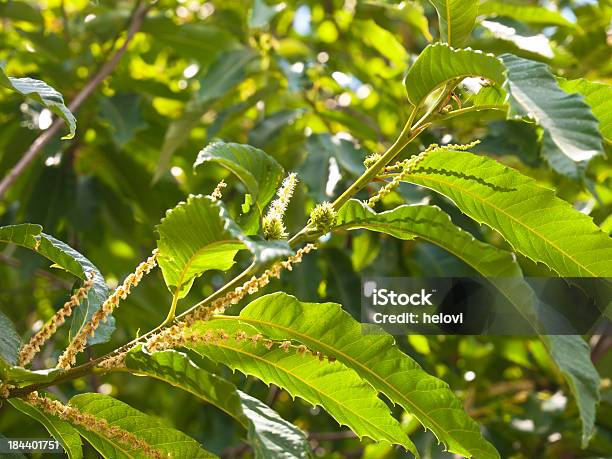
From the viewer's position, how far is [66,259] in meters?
0.88

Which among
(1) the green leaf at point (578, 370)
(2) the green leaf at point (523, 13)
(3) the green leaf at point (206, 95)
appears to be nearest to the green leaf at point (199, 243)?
(1) the green leaf at point (578, 370)

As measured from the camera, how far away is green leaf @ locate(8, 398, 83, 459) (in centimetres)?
83

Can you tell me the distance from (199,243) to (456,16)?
34 cm

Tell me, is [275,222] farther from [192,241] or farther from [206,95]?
[206,95]

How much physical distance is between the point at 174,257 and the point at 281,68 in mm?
1177

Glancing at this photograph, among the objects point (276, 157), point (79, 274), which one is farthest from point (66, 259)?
point (276, 157)

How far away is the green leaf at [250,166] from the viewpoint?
0.74 metres

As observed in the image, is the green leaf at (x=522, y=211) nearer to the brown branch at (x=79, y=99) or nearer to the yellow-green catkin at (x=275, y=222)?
the yellow-green catkin at (x=275, y=222)

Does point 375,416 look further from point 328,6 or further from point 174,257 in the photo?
point 328,6

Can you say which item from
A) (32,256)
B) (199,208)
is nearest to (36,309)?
(32,256)

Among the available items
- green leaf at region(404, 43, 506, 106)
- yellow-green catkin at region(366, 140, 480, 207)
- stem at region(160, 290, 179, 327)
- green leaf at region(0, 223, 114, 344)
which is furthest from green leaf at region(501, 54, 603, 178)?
green leaf at region(0, 223, 114, 344)

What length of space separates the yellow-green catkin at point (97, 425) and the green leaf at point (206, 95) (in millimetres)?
967

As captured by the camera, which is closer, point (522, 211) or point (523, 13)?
point (522, 211)

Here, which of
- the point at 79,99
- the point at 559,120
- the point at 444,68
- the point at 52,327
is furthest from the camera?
the point at 79,99
